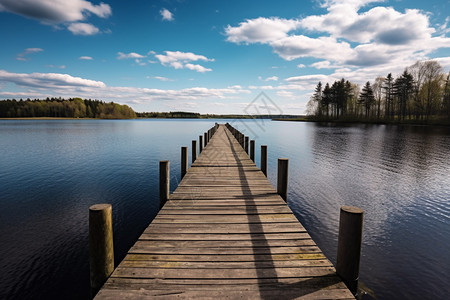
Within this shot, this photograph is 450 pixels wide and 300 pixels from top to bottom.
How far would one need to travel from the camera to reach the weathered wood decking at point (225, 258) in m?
3.03

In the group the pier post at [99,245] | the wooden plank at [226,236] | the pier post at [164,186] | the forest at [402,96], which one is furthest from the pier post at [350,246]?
the forest at [402,96]

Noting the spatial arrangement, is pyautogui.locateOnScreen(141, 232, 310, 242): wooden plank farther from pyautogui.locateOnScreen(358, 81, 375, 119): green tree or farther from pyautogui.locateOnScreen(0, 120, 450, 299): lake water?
pyautogui.locateOnScreen(358, 81, 375, 119): green tree

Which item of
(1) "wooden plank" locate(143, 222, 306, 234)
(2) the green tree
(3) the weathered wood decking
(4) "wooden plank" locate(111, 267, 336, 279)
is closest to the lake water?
(1) "wooden plank" locate(143, 222, 306, 234)

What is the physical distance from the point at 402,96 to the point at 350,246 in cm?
7396

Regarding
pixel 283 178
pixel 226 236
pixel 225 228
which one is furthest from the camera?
pixel 283 178

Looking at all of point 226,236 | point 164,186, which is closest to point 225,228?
point 226,236

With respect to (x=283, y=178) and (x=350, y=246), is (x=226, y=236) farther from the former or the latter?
(x=283, y=178)

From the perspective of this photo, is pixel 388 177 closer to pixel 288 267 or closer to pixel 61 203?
pixel 288 267

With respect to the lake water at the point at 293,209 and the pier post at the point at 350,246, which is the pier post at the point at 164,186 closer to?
the lake water at the point at 293,209

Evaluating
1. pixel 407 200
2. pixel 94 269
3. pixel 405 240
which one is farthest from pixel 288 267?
pixel 407 200

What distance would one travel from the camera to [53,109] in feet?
414

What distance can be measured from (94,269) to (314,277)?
10.8 feet

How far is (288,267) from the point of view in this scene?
350 centimetres

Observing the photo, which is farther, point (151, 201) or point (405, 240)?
point (151, 201)
